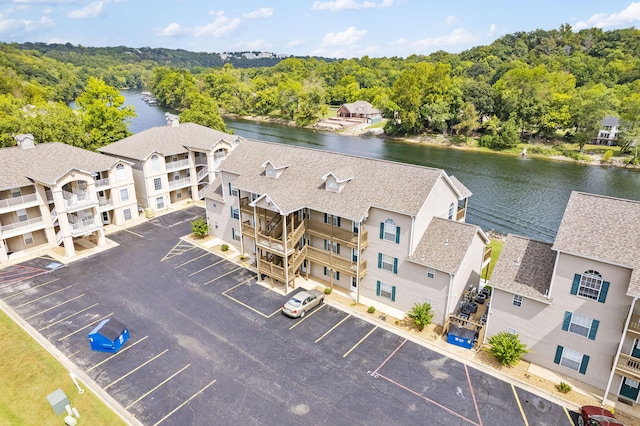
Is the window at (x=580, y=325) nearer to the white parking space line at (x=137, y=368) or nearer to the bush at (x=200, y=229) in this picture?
the white parking space line at (x=137, y=368)

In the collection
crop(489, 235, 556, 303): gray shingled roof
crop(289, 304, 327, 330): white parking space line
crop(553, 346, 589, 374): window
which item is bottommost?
crop(289, 304, 327, 330): white parking space line

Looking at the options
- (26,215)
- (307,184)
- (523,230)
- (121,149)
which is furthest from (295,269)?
(523,230)

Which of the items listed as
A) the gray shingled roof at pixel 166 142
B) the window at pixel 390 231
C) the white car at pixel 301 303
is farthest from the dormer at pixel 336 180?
the gray shingled roof at pixel 166 142

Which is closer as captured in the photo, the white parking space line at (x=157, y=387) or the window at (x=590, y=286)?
the window at (x=590, y=286)

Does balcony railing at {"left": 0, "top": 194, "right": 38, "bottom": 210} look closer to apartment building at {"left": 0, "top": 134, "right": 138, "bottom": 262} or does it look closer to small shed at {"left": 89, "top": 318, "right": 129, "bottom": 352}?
apartment building at {"left": 0, "top": 134, "right": 138, "bottom": 262}

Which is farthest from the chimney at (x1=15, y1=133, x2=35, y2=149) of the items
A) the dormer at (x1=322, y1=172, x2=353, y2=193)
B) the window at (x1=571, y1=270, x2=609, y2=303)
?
the window at (x1=571, y1=270, x2=609, y2=303)

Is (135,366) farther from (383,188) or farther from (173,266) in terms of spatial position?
(383,188)

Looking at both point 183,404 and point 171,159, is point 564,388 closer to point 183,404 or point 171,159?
point 183,404
